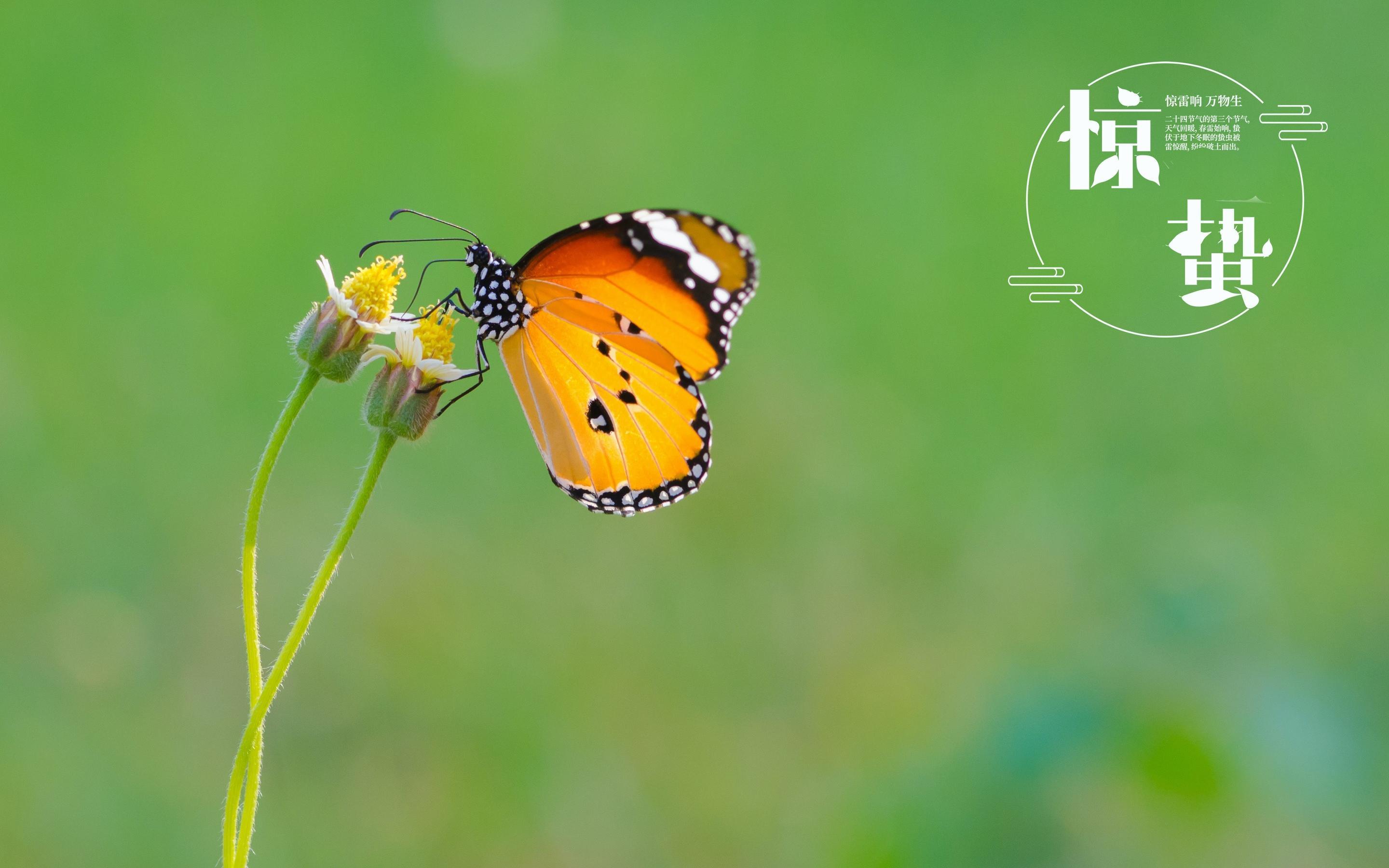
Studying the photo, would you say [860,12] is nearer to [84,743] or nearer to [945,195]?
[945,195]

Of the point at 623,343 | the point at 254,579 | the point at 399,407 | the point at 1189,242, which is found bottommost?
the point at 254,579

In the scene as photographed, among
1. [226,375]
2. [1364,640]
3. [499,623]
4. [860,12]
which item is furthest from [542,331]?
[860,12]

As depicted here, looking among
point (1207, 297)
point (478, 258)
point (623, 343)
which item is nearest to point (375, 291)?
point (478, 258)

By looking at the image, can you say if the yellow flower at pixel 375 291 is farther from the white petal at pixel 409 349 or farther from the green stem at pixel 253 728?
the green stem at pixel 253 728

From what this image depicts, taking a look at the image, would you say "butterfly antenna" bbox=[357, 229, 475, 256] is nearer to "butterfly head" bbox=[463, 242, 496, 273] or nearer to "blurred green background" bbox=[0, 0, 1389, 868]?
"butterfly head" bbox=[463, 242, 496, 273]

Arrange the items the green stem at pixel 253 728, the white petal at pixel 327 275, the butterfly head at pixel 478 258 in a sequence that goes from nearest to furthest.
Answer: the green stem at pixel 253 728 < the white petal at pixel 327 275 < the butterfly head at pixel 478 258

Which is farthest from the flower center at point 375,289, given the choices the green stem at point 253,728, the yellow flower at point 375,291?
the green stem at point 253,728

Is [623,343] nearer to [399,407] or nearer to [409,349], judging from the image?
[409,349]
